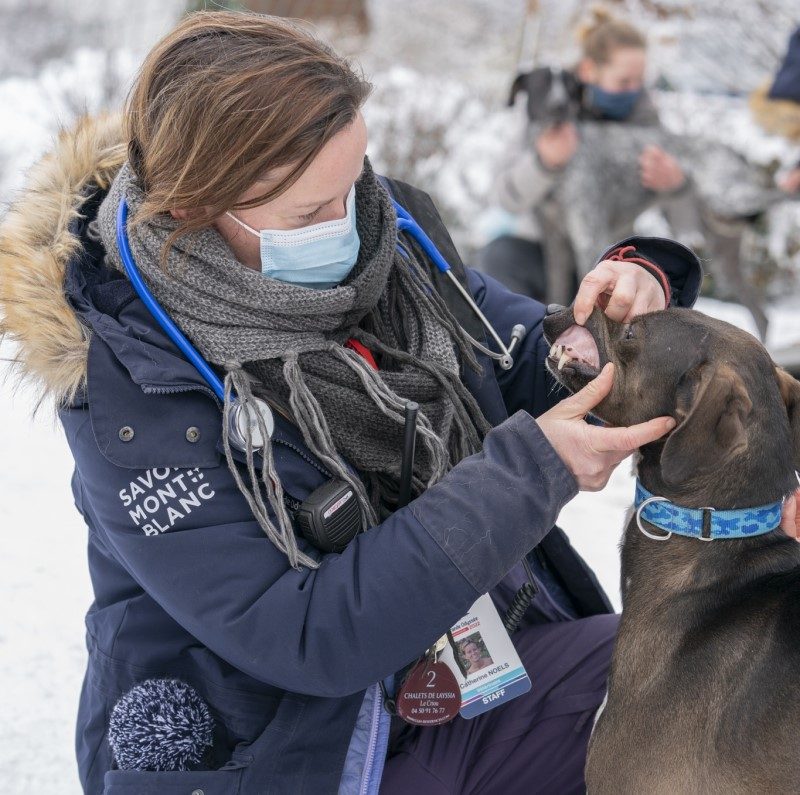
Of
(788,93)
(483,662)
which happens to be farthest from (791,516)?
(788,93)

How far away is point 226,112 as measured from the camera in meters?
1.86

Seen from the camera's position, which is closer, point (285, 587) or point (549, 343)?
point (285, 587)

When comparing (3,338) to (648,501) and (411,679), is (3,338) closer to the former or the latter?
(411,679)

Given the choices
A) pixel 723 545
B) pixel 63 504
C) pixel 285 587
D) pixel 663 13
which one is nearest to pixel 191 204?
pixel 285 587

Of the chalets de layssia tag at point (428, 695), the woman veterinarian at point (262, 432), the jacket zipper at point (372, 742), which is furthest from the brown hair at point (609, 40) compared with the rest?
the jacket zipper at point (372, 742)

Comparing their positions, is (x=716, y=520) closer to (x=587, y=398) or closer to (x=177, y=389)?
(x=587, y=398)

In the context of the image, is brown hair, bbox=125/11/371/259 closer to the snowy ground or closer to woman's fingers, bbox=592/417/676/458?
the snowy ground

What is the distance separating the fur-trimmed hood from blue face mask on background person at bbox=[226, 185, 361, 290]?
379mm

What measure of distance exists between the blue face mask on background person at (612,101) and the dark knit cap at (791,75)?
1047mm

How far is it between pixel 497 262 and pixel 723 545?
4451 millimetres

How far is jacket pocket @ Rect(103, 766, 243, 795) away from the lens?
6.42 feet

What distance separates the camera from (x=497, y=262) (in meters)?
6.37

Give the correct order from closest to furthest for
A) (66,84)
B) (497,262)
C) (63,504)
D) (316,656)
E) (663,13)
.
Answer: (316,656) → (63,504) → (497,262) → (66,84) → (663,13)

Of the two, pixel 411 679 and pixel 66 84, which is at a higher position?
pixel 411 679
